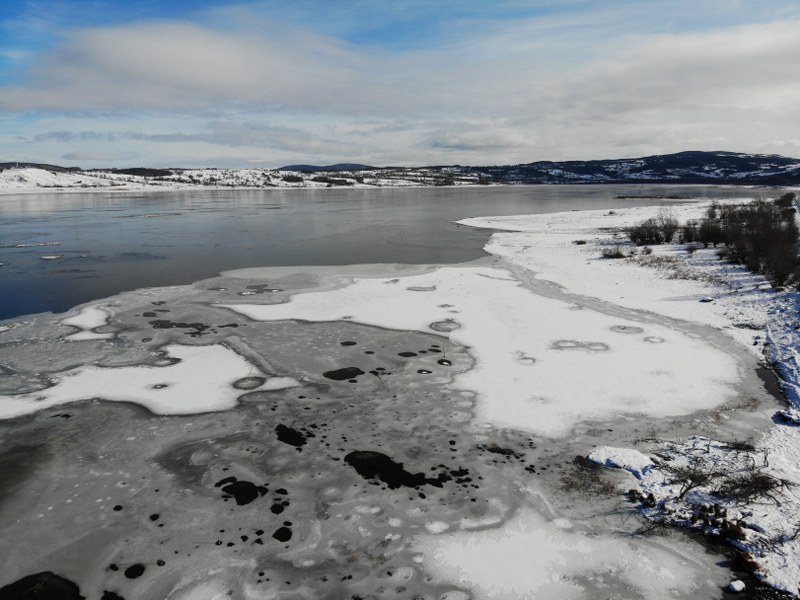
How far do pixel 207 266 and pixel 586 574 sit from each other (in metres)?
15.9

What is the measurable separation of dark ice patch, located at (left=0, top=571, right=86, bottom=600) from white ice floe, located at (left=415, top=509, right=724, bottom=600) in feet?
9.41

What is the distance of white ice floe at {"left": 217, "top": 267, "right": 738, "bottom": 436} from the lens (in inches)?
275

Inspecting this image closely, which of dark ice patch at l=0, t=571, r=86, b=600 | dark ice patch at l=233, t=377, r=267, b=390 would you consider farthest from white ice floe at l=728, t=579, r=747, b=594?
dark ice patch at l=233, t=377, r=267, b=390

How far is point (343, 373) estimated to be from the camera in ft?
26.4

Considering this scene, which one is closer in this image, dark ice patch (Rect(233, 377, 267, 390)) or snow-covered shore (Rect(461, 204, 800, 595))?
snow-covered shore (Rect(461, 204, 800, 595))

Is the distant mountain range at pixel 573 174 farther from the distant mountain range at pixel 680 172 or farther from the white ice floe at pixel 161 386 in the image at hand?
the white ice floe at pixel 161 386

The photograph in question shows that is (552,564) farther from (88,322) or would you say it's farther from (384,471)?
(88,322)

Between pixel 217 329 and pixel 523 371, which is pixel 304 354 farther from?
pixel 523 371

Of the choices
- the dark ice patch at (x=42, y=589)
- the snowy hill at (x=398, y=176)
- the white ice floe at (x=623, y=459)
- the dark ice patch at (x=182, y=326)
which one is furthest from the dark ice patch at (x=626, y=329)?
the snowy hill at (x=398, y=176)

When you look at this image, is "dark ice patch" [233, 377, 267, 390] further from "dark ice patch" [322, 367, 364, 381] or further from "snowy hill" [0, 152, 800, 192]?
"snowy hill" [0, 152, 800, 192]

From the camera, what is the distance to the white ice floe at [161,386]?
685 cm

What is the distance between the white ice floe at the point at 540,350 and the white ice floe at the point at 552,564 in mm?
1981

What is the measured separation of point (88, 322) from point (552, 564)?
10.3m

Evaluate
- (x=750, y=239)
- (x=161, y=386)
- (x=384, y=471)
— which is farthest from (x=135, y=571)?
(x=750, y=239)
